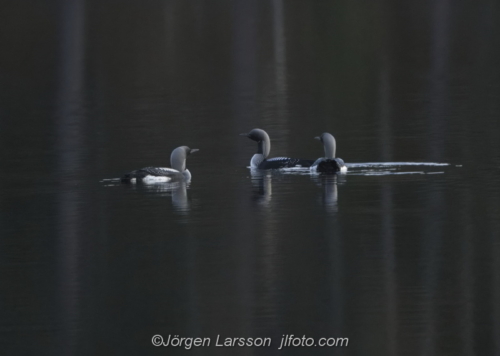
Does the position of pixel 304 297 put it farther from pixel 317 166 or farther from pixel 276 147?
pixel 276 147

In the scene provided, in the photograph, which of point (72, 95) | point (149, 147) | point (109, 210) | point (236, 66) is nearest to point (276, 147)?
point (149, 147)

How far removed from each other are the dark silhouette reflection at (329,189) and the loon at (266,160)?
29.6 inches

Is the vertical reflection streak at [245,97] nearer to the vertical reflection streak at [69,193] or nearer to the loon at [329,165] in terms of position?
the vertical reflection streak at [69,193]

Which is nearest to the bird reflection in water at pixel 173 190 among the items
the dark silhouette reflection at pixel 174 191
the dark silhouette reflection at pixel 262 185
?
the dark silhouette reflection at pixel 174 191

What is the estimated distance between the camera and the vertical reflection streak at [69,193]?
1095 centimetres

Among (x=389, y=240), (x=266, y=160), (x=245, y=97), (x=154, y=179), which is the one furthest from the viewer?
(x=245, y=97)

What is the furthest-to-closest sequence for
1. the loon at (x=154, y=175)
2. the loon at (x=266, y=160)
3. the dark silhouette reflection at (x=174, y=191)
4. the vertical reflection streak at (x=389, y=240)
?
the loon at (x=266, y=160), the loon at (x=154, y=175), the dark silhouette reflection at (x=174, y=191), the vertical reflection streak at (x=389, y=240)

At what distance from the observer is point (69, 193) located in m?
17.5

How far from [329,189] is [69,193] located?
342cm

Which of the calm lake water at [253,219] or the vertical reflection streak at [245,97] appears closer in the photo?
the calm lake water at [253,219]

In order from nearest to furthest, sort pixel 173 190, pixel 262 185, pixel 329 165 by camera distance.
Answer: pixel 173 190
pixel 262 185
pixel 329 165

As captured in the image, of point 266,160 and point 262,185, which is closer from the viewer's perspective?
point 262,185

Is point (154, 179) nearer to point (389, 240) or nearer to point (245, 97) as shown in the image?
point (389, 240)

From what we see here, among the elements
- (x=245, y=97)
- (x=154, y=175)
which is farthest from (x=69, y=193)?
(x=245, y=97)
